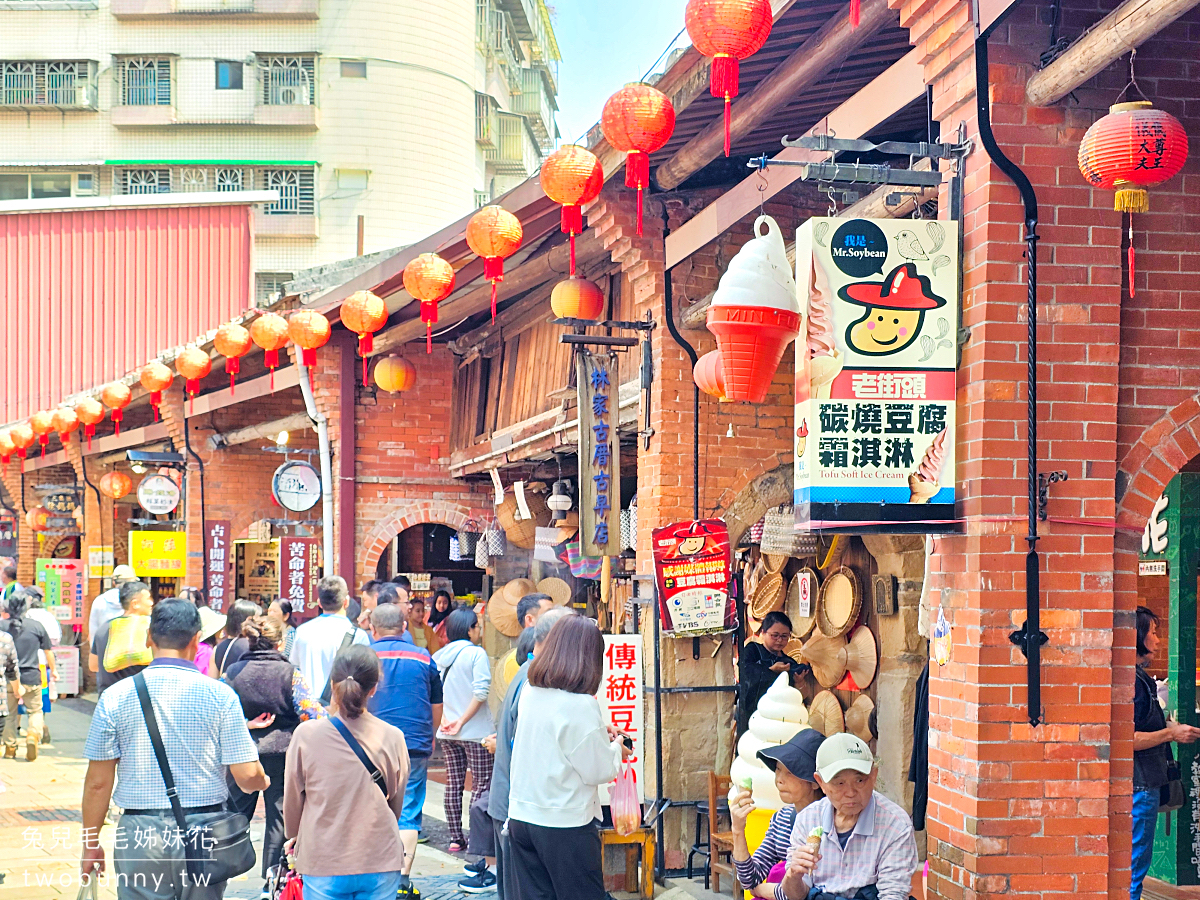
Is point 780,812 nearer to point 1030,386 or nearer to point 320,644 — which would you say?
point 1030,386

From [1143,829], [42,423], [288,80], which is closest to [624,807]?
[1143,829]

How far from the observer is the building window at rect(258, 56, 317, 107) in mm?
34406

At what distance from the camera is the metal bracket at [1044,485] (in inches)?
179

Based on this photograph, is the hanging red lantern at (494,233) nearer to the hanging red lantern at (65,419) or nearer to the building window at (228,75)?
the hanging red lantern at (65,419)

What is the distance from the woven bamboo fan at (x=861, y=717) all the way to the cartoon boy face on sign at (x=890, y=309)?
16.4 feet

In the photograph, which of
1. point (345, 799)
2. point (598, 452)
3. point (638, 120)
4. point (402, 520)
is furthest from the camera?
point (402, 520)

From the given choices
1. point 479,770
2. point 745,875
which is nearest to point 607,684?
point 479,770

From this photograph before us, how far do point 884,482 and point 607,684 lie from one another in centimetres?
351

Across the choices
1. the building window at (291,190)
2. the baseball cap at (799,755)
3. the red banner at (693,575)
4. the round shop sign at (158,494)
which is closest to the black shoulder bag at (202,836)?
the baseball cap at (799,755)

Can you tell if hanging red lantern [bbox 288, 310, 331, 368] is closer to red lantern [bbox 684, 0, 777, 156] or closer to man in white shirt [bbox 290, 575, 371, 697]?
man in white shirt [bbox 290, 575, 371, 697]

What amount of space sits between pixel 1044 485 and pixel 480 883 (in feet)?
15.9

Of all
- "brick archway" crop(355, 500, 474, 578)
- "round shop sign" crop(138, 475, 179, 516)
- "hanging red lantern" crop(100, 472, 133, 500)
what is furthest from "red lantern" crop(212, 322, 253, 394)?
"hanging red lantern" crop(100, 472, 133, 500)

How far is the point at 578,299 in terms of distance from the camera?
29.0 feet

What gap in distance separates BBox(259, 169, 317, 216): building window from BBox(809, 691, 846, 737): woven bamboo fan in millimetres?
27753
